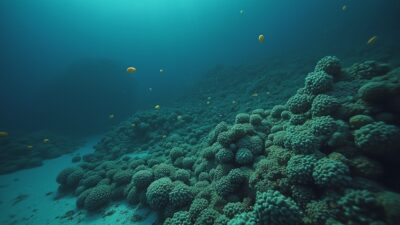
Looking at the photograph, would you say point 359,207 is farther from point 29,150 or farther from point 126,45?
point 126,45

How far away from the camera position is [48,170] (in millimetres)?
14133

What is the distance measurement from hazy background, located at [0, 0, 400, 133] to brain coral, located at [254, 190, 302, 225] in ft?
93.2

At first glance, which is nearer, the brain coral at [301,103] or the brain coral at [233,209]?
the brain coral at [233,209]

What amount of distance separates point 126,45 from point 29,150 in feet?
305

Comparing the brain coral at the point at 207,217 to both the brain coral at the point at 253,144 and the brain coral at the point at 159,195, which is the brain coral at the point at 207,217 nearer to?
the brain coral at the point at 159,195

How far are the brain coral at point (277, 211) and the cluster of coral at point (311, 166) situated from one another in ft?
0.05

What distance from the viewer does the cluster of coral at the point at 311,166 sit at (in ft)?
9.45

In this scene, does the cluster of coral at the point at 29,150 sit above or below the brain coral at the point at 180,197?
above

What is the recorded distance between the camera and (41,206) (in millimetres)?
8828

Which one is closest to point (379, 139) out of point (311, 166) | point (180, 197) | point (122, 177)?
point (311, 166)

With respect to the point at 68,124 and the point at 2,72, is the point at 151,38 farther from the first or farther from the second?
the point at 68,124

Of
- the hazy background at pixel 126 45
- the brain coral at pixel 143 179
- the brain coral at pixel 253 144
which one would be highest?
the hazy background at pixel 126 45

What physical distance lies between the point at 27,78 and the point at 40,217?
82.5 metres

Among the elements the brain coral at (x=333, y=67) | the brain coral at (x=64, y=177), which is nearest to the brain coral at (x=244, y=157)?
the brain coral at (x=333, y=67)
